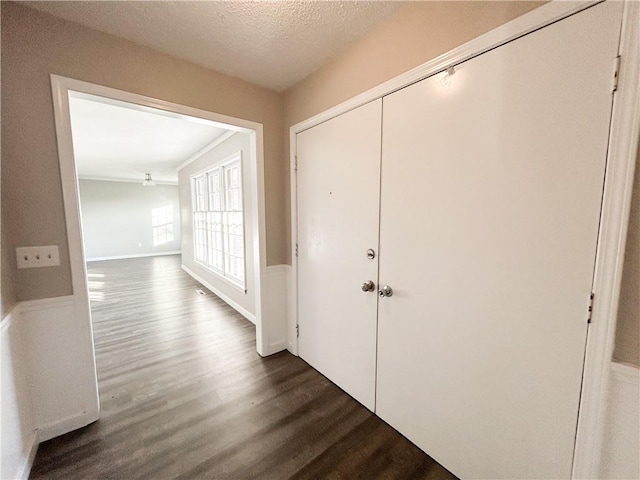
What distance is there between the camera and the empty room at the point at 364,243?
0.88 meters

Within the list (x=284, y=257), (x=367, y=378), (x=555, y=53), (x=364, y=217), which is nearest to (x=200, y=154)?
(x=284, y=257)

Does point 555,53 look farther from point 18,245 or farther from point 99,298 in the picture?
point 99,298

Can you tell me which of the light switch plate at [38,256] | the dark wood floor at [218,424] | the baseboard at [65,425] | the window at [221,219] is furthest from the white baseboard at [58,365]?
the window at [221,219]

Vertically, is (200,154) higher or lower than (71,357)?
higher

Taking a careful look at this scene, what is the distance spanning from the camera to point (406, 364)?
149 centimetres

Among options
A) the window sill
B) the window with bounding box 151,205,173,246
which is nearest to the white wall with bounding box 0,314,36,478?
the window sill

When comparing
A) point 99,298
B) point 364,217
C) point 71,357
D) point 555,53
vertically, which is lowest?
point 99,298

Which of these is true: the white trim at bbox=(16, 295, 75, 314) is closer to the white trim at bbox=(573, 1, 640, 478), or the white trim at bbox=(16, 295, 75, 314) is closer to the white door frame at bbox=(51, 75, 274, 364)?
the white door frame at bbox=(51, 75, 274, 364)

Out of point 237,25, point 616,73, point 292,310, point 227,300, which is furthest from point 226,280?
point 616,73

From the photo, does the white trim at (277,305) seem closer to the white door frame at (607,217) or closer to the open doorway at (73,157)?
the open doorway at (73,157)

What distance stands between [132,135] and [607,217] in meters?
4.77

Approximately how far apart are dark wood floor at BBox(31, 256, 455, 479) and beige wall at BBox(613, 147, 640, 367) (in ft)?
3.47

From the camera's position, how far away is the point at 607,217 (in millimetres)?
830

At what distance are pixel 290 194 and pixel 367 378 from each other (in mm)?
1619
